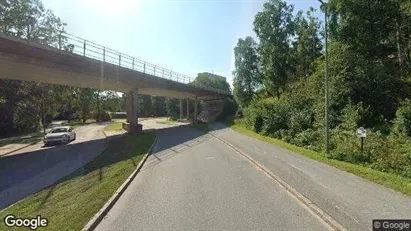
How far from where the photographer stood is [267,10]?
4731 cm

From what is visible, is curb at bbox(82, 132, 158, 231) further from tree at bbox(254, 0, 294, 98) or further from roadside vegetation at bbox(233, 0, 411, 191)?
tree at bbox(254, 0, 294, 98)

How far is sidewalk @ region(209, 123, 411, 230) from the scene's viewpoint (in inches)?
326

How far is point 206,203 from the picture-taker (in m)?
9.74

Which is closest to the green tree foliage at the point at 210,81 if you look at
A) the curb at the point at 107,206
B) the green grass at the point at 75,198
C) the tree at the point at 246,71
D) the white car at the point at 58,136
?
the tree at the point at 246,71

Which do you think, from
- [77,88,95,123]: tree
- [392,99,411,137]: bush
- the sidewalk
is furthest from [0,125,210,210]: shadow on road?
[77,88,95,123]: tree

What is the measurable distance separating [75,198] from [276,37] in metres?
41.1

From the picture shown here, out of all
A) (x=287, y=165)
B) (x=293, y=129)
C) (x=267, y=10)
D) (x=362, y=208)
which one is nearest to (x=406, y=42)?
(x=293, y=129)

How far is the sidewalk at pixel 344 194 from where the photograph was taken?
8281 mm

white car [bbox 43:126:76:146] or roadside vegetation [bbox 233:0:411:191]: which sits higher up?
roadside vegetation [bbox 233:0:411:191]

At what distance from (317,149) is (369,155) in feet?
14.7

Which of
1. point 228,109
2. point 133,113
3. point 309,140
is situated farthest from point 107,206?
point 228,109

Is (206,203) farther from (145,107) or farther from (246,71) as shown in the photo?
Answer: (145,107)

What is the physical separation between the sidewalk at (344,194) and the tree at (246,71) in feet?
154

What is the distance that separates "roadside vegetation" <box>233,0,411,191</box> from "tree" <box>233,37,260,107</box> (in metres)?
14.6
